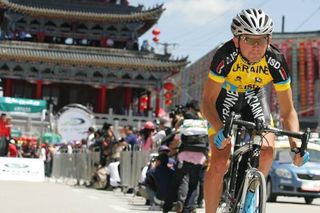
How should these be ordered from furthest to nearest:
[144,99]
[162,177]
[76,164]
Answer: [144,99]
[76,164]
[162,177]

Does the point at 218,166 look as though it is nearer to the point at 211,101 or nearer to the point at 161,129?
the point at 211,101

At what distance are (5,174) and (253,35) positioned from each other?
16941 millimetres

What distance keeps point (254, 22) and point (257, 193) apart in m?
1.25

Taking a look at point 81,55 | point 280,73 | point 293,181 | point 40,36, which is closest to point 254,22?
point 280,73

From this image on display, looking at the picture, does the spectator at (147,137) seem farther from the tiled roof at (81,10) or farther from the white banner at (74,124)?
the tiled roof at (81,10)

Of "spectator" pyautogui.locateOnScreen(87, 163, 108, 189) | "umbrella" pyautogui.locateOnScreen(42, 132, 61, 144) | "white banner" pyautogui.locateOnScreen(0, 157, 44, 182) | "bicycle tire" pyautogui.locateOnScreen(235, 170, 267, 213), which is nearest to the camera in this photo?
"bicycle tire" pyautogui.locateOnScreen(235, 170, 267, 213)

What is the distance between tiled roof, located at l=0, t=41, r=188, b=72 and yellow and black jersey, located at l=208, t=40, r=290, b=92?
48507 millimetres

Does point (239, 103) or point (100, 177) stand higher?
point (239, 103)

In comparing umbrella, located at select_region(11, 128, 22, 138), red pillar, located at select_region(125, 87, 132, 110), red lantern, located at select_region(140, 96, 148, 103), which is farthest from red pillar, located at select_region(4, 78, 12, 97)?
red lantern, located at select_region(140, 96, 148, 103)

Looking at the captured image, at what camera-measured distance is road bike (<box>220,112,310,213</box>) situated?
Result: 4.99m

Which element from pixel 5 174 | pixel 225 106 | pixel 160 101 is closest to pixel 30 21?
pixel 160 101

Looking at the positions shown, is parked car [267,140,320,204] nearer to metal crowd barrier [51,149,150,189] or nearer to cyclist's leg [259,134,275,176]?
metal crowd barrier [51,149,150,189]

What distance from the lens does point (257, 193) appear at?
501cm

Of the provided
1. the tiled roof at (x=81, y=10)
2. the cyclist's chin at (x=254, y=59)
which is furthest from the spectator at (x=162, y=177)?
the tiled roof at (x=81, y=10)
